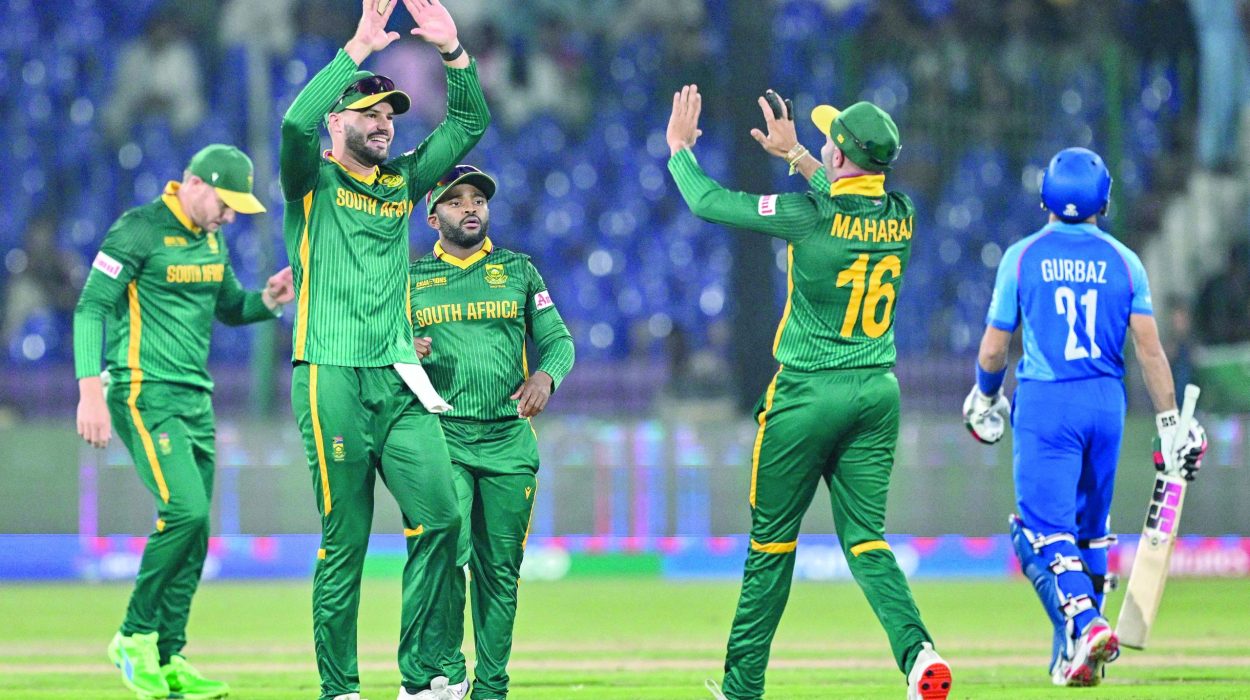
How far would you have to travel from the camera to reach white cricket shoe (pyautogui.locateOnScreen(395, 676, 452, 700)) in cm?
665

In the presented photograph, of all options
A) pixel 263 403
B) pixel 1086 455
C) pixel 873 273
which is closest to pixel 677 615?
pixel 1086 455

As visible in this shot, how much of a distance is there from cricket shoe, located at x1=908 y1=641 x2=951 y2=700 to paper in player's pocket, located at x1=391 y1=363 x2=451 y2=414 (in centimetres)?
192

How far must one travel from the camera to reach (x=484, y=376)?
7.13 meters

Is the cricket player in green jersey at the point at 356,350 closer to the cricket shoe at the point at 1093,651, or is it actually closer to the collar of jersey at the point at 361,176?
the collar of jersey at the point at 361,176

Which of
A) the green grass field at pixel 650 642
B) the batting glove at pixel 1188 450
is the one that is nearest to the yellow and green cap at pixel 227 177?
the green grass field at pixel 650 642

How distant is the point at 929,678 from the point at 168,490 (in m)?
3.52

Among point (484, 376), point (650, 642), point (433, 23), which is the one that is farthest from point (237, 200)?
point (650, 642)

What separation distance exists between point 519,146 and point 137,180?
13.0ft

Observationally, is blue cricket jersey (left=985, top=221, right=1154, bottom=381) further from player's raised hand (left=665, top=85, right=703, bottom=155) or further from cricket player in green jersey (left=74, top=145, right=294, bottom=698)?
cricket player in green jersey (left=74, top=145, right=294, bottom=698)

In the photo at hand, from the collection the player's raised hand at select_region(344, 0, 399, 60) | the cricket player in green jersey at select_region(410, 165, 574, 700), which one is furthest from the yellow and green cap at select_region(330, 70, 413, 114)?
the cricket player in green jersey at select_region(410, 165, 574, 700)

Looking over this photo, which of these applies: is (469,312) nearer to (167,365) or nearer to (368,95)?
(368,95)

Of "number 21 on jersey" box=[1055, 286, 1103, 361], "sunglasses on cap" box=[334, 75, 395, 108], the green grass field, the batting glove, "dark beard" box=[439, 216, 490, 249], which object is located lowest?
the green grass field

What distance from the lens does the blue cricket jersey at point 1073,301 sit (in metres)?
7.51

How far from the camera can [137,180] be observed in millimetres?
18109
